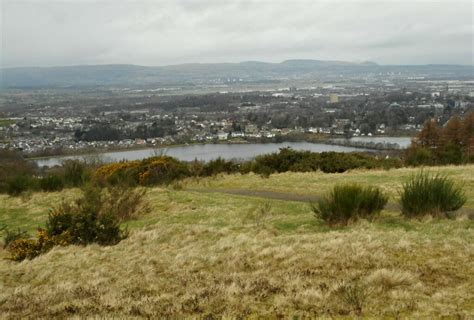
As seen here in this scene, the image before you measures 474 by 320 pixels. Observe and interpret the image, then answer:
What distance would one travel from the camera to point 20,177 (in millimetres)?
17375

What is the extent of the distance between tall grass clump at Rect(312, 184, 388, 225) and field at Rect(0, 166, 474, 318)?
26 centimetres

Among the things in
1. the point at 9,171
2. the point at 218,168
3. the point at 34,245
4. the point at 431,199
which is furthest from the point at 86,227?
the point at 9,171

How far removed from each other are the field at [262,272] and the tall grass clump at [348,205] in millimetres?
258

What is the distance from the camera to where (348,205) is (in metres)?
8.32

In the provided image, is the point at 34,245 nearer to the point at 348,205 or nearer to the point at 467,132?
the point at 348,205

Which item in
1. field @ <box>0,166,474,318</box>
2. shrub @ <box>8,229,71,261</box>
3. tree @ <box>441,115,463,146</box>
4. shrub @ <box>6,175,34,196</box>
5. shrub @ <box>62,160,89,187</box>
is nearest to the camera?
field @ <box>0,166,474,318</box>

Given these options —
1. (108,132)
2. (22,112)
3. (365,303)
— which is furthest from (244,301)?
(22,112)

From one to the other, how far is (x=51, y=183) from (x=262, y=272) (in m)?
13.7

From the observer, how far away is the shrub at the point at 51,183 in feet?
56.5

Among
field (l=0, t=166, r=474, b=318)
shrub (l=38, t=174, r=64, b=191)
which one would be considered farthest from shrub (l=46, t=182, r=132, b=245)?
shrub (l=38, t=174, r=64, b=191)

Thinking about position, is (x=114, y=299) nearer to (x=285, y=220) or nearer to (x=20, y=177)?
(x=285, y=220)

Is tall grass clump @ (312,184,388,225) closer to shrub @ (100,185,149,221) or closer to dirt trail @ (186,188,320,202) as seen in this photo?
dirt trail @ (186,188,320,202)

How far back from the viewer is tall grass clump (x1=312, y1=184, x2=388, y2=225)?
27.2ft

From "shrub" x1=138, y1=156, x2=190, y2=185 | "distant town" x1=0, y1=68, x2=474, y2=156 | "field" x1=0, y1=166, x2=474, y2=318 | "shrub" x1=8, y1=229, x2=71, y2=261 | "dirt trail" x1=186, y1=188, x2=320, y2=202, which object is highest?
"field" x1=0, y1=166, x2=474, y2=318
